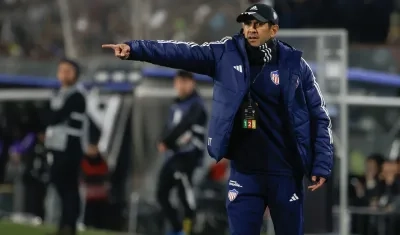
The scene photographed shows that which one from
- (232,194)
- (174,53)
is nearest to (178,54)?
(174,53)

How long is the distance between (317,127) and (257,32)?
676mm

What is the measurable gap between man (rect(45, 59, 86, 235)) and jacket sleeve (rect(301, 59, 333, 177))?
188 inches

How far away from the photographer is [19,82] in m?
11.3

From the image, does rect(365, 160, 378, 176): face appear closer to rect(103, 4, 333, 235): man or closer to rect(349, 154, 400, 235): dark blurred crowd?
rect(349, 154, 400, 235): dark blurred crowd

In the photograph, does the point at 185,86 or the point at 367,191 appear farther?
the point at 185,86

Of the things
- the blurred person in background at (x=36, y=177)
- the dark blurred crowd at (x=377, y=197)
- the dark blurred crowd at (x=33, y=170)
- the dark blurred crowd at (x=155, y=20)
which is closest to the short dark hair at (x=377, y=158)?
the dark blurred crowd at (x=377, y=197)

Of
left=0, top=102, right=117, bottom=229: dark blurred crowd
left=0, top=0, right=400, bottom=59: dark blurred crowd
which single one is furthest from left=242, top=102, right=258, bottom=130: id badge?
left=0, top=102, right=117, bottom=229: dark blurred crowd

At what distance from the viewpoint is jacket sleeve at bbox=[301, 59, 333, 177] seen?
6098mm

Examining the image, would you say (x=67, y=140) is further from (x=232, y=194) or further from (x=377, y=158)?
(x=232, y=194)

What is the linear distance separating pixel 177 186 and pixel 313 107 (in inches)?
174

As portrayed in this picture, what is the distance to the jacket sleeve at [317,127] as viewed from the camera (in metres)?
6.10

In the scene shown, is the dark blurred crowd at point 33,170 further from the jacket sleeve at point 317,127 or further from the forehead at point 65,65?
the jacket sleeve at point 317,127

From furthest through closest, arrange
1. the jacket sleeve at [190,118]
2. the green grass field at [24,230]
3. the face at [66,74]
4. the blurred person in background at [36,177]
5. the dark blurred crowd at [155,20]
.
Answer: the blurred person in background at [36,177]
the green grass field at [24,230]
the face at [66,74]
the jacket sleeve at [190,118]
the dark blurred crowd at [155,20]

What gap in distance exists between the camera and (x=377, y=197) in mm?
9609
